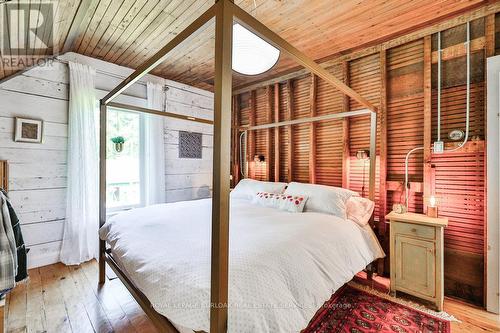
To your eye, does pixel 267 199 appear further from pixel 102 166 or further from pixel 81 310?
pixel 81 310

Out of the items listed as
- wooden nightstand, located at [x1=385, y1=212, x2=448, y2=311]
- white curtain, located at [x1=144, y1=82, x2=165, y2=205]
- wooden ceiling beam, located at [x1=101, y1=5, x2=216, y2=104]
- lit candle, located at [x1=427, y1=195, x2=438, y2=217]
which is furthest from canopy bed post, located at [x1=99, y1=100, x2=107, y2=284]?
lit candle, located at [x1=427, y1=195, x2=438, y2=217]

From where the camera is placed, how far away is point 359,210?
2348 millimetres

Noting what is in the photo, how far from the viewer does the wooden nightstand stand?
192 cm

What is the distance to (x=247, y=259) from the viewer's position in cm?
124

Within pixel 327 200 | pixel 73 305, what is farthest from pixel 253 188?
pixel 73 305

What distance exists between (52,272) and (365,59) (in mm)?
4269

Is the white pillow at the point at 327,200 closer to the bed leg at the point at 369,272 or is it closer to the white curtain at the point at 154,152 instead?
the bed leg at the point at 369,272

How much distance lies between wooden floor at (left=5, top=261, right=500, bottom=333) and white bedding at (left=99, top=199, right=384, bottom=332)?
0.56 meters

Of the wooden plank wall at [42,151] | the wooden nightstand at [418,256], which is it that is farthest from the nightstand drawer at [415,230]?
the wooden plank wall at [42,151]

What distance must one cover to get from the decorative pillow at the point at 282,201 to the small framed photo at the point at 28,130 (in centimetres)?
256

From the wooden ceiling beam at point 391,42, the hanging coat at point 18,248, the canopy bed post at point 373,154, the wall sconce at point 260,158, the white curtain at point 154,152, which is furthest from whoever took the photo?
the wall sconce at point 260,158

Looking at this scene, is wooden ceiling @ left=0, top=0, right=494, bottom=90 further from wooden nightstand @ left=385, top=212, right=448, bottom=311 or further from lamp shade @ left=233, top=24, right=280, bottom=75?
wooden nightstand @ left=385, top=212, right=448, bottom=311

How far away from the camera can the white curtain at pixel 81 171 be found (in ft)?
8.84

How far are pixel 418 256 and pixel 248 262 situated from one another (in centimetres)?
172
